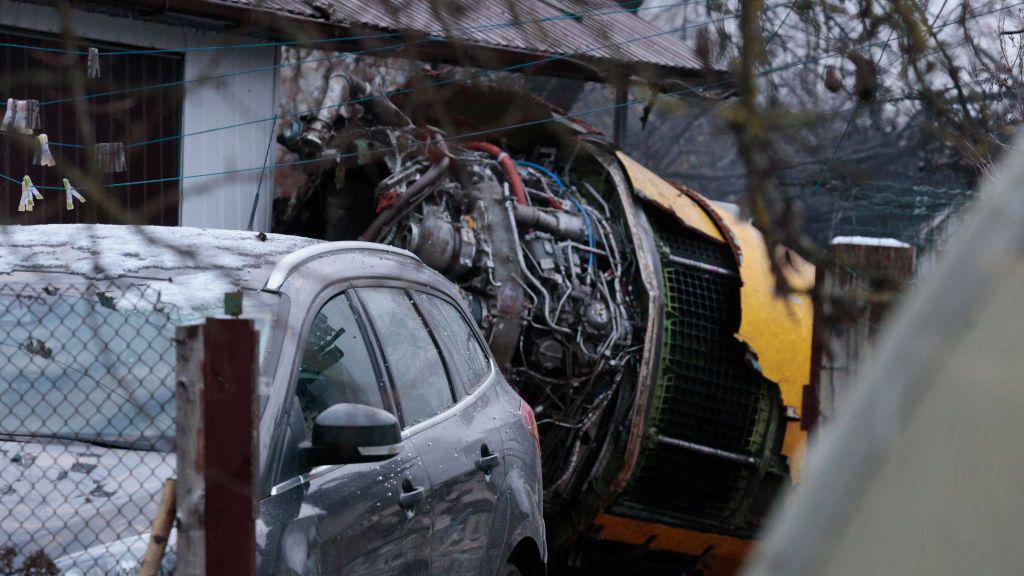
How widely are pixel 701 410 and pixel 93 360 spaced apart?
500 centimetres

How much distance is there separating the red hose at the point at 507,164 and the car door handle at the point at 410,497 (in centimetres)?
429

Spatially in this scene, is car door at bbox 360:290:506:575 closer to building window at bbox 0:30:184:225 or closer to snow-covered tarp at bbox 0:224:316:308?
snow-covered tarp at bbox 0:224:316:308

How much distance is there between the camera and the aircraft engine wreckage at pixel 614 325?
7.90 m

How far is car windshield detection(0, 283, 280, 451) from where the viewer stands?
12.2 feet

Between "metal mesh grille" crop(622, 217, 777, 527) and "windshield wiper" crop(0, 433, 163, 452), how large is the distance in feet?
15.4

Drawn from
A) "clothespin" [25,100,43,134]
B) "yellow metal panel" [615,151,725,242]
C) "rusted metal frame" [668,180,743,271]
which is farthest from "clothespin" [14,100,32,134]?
"rusted metal frame" [668,180,743,271]

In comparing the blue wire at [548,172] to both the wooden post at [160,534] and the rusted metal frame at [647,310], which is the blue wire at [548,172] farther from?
the wooden post at [160,534]

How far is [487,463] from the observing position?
4.67m

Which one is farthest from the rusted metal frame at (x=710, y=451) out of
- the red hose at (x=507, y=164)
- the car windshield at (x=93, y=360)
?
the car windshield at (x=93, y=360)

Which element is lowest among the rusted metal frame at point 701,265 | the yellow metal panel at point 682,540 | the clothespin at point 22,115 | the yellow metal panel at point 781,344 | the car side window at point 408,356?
the yellow metal panel at point 682,540

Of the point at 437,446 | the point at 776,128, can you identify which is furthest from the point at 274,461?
the point at 776,128

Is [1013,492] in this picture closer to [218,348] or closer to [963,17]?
[218,348]

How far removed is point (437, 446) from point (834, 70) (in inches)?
73.2

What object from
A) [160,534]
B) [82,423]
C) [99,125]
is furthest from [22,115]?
[160,534]
